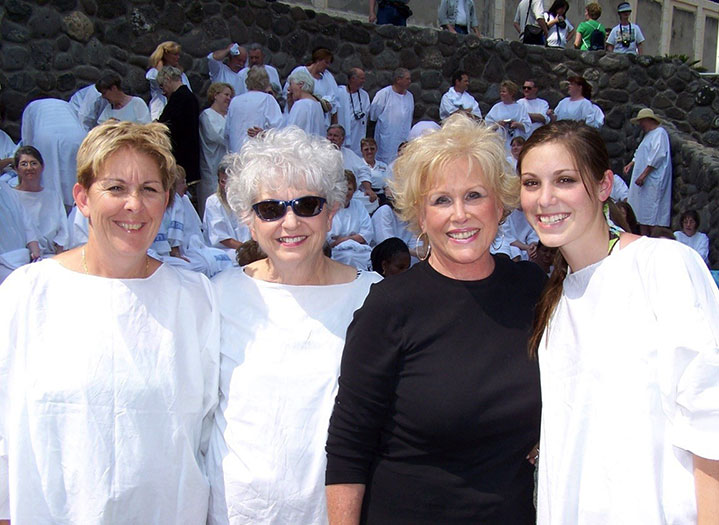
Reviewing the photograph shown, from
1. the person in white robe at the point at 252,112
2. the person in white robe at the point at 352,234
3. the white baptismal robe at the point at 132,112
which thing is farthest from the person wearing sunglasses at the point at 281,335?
the person in white robe at the point at 252,112

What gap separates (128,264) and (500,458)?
1304 mm

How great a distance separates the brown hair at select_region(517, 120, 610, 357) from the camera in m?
2.05

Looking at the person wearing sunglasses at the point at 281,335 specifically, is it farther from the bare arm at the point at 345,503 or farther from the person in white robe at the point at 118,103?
the person in white robe at the point at 118,103

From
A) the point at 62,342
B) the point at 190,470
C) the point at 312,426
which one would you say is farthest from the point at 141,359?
the point at 312,426

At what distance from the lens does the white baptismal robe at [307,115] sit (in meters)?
8.92

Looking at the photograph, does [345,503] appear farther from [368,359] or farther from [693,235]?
[693,235]

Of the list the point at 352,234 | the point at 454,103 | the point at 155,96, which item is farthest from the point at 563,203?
the point at 454,103

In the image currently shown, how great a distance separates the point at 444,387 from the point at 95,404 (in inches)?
41.2

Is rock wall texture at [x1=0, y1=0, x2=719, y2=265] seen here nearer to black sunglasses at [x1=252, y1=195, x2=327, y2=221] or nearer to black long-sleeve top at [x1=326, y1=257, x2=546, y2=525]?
black sunglasses at [x1=252, y1=195, x2=327, y2=221]

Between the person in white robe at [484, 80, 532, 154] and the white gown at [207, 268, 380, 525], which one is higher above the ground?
the person in white robe at [484, 80, 532, 154]

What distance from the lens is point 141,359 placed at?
2266mm

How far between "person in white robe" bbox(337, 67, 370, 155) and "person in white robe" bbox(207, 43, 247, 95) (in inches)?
55.4

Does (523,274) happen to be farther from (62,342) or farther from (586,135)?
(62,342)

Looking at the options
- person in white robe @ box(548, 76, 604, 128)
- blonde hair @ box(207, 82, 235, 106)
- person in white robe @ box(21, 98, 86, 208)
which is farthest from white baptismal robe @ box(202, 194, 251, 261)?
person in white robe @ box(548, 76, 604, 128)
